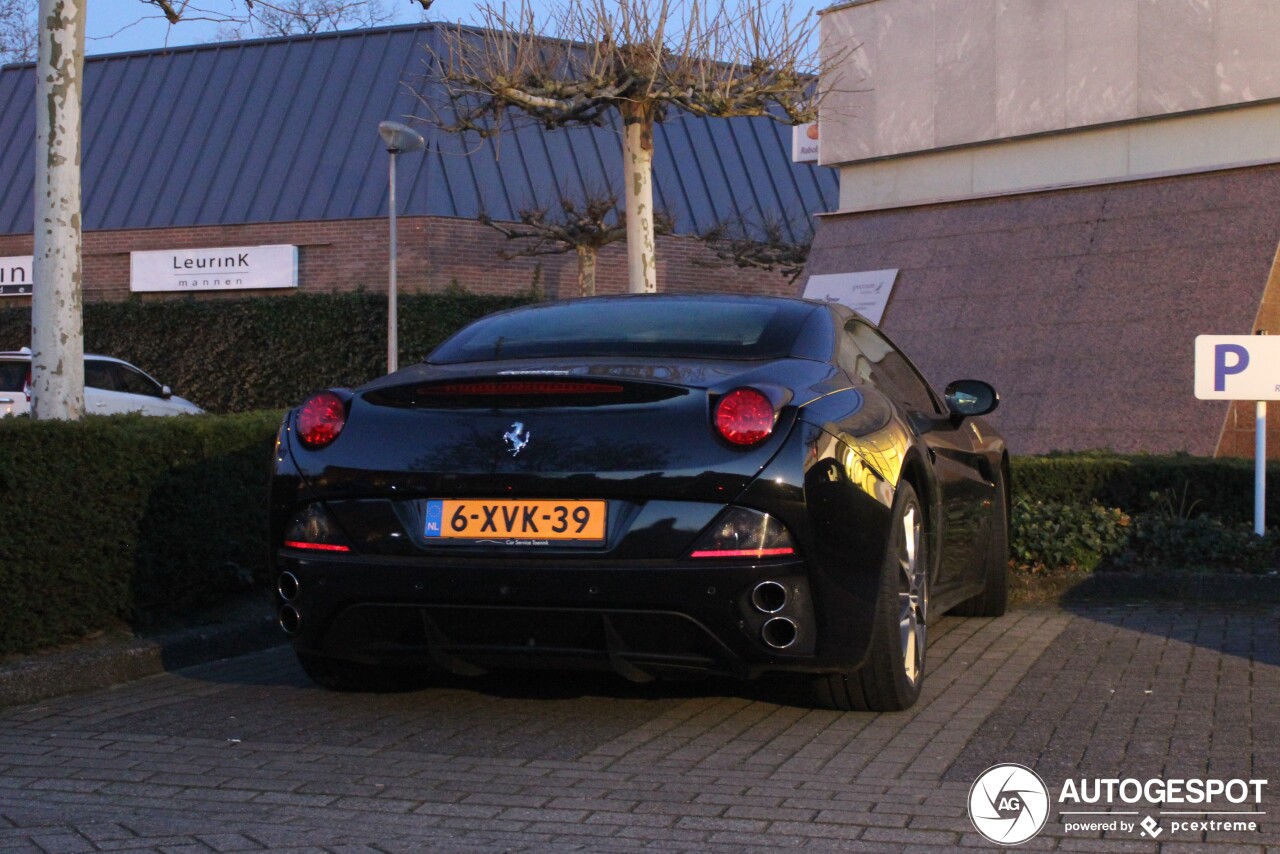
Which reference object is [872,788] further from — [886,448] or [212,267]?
[212,267]

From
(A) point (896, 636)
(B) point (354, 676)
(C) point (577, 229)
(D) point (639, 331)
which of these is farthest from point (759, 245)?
(A) point (896, 636)

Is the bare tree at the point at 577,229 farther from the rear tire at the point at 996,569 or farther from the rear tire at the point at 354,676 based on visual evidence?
the rear tire at the point at 354,676

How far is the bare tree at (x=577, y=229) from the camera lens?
27.4 meters

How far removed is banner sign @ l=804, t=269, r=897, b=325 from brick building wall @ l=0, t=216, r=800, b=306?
9300 mm

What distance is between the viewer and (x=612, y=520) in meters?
4.74

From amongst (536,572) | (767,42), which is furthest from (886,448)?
(767,42)

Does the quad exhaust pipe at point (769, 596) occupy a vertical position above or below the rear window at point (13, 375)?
below

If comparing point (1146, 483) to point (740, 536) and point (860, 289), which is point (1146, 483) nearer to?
point (740, 536)

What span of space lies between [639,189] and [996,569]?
9173 millimetres

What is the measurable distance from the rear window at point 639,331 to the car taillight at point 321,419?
580 millimetres

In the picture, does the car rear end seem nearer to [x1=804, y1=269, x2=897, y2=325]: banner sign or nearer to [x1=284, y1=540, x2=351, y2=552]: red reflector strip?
[x1=284, y1=540, x2=351, y2=552]: red reflector strip

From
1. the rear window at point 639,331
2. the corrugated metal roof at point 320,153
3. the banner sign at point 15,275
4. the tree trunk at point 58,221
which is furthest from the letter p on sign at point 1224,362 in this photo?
the banner sign at point 15,275

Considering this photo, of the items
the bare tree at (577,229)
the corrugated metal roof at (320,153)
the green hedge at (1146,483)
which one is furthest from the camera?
the corrugated metal roof at (320,153)

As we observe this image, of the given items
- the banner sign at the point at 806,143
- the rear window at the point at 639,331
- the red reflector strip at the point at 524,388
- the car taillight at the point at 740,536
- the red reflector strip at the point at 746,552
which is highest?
the banner sign at the point at 806,143
